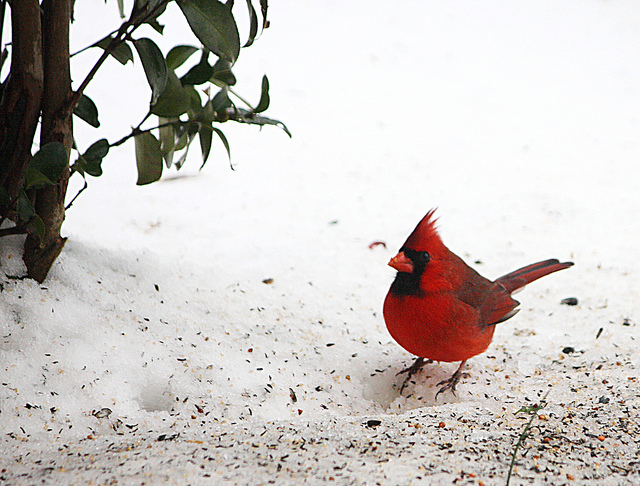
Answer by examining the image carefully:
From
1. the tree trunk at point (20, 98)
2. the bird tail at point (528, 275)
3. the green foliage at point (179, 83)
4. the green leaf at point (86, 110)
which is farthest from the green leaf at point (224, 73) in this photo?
the bird tail at point (528, 275)

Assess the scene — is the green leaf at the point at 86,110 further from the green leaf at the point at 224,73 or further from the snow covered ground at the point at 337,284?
the snow covered ground at the point at 337,284

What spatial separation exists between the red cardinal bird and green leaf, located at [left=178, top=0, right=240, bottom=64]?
0.88 meters

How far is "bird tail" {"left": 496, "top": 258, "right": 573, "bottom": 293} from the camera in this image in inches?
107

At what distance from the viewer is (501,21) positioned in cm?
758

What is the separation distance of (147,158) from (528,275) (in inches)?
64.2

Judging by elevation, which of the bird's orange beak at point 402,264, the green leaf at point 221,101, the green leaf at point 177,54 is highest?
the green leaf at point 177,54

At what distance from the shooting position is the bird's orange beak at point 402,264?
7.27 ft

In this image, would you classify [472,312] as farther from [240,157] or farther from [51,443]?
[240,157]

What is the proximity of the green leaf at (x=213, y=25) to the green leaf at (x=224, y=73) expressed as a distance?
0.31 metres

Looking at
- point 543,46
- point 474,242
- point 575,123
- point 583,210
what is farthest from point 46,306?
point 543,46

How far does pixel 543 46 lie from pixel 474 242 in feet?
14.2

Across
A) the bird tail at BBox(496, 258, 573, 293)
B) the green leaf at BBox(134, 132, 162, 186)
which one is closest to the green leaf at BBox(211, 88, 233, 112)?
the green leaf at BBox(134, 132, 162, 186)

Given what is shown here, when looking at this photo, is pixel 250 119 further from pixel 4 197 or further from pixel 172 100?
pixel 4 197

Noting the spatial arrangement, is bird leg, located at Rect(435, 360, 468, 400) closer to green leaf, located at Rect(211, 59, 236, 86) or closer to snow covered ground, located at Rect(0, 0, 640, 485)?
snow covered ground, located at Rect(0, 0, 640, 485)
